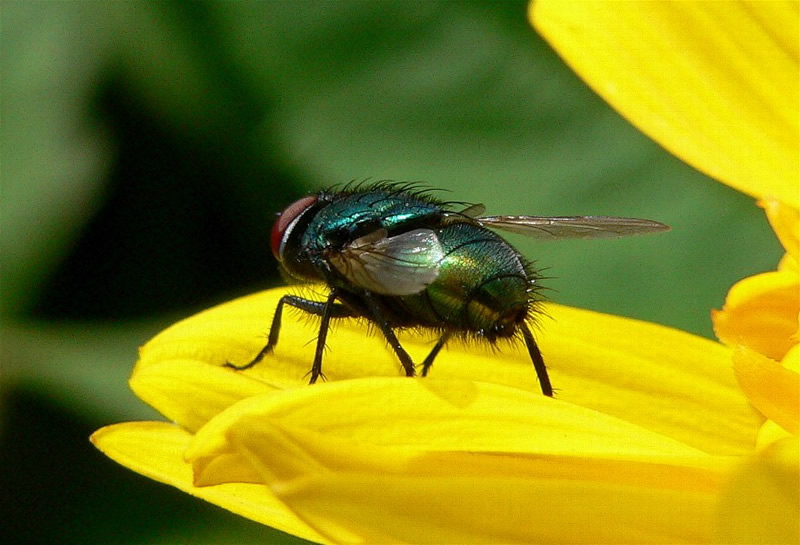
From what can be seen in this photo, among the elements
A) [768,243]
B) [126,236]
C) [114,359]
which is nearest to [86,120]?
[126,236]

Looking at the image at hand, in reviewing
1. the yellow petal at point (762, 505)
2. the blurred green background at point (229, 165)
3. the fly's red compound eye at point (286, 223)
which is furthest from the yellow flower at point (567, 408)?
the blurred green background at point (229, 165)

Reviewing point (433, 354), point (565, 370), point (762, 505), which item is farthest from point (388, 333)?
point (762, 505)

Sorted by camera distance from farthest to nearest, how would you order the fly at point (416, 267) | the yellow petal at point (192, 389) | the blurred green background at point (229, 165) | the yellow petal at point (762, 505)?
the blurred green background at point (229, 165) < the fly at point (416, 267) < the yellow petal at point (192, 389) < the yellow petal at point (762, 505)

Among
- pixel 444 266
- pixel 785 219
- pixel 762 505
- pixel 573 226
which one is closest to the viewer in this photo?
pixel 762 505

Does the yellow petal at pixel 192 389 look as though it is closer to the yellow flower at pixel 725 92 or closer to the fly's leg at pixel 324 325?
the fly's leg at pixel 324 325

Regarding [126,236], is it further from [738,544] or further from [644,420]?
[738,544]

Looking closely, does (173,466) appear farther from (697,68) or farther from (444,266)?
(697,68)

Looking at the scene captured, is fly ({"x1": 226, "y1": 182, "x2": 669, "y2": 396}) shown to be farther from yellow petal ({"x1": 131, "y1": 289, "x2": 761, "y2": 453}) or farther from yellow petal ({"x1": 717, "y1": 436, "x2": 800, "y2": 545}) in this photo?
yellow petal ({"x1": 717, "y1": 436, "x2": 800, "y2": 545})
